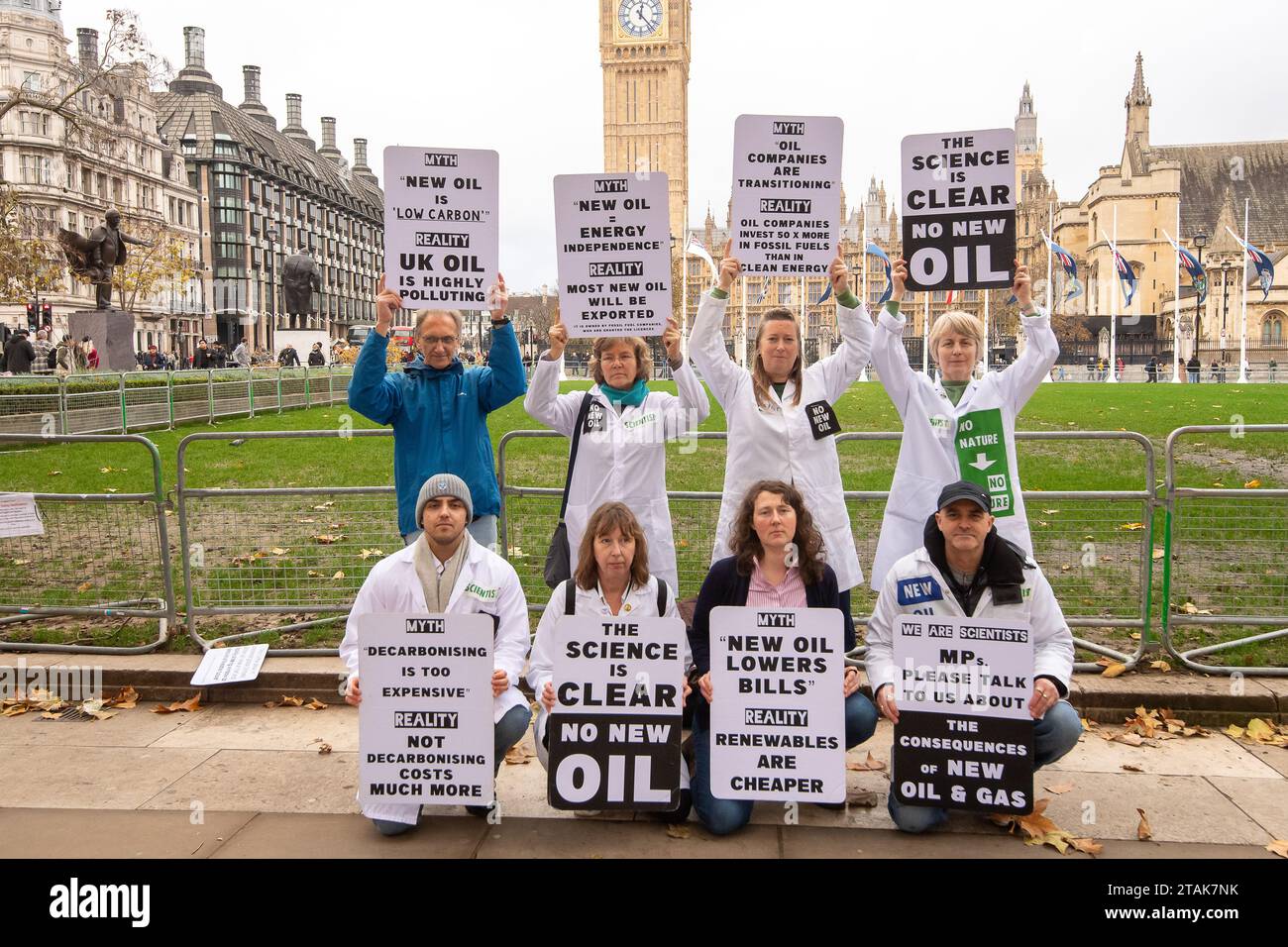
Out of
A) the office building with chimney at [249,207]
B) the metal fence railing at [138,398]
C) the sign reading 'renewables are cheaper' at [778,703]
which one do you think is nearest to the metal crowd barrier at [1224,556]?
the sign reading 'renewables are cheaper' at [778,703]

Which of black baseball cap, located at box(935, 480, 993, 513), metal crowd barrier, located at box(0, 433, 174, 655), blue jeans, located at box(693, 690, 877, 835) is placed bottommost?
blue jeans, located at box(693, 690, 877, 835)

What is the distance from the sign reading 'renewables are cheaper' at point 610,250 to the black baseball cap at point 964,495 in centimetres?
184

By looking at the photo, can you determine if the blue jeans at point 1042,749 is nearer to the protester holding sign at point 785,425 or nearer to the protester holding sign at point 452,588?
the protester holding sign at point 785,425

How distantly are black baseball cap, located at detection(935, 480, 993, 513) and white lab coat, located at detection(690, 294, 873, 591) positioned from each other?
2.08 feet

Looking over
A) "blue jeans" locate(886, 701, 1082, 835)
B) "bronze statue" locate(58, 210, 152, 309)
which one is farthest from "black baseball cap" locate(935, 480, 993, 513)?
"bronze statue" locate(58, 210, 152, 309)

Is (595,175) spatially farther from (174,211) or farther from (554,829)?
(174,211)

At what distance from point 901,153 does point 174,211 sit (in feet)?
284

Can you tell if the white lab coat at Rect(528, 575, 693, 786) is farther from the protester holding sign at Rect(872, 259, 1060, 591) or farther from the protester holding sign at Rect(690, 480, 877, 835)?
the protester holding sign at Rect(872, 259, 1060, 591)

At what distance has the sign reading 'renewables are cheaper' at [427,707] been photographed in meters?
4.13

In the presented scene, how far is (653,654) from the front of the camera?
4.16 m

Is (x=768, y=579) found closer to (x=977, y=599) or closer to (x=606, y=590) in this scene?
(x=606, y=590)

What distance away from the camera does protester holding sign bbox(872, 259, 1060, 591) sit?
15.6 feet

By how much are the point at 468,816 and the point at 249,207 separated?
3696 inches

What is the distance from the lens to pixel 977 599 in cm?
419
